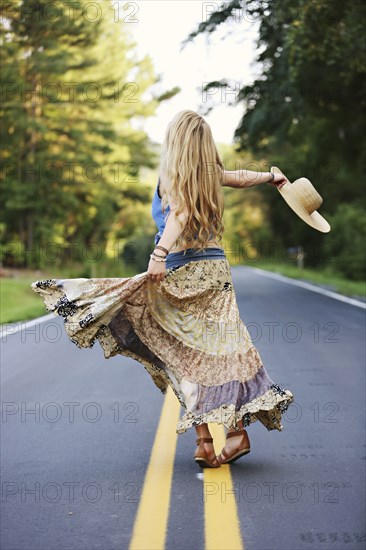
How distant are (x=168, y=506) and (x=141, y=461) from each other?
958 millimetres

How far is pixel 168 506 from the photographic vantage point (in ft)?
14.1

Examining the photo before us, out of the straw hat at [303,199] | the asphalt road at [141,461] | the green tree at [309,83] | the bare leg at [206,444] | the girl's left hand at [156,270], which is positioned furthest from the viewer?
the green tree at [309,83]

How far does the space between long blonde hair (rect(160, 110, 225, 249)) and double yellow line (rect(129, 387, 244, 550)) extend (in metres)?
1.31

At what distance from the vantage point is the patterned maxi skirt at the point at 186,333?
16.2 ft

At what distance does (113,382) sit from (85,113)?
31.3 metres

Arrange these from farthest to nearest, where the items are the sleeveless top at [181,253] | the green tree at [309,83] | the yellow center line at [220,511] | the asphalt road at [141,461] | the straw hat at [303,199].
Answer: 1. the green tree at [309,83]
2. the straw hat at [303,199]
3. the sleeveless top at [181,253]
4. the asphalt road at [141,461]
5. the yellow center line at [220,511]

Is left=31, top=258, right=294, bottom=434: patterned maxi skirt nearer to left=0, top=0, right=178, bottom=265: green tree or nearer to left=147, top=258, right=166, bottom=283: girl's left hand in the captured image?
left=147, top=258, right=166, bottom=283: girl's left hand

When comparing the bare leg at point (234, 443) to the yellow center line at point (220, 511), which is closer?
the yellow center line at point (220, 511)

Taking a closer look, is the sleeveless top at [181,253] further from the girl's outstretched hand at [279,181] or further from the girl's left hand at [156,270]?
the girl's outstretched hand at [279,181]

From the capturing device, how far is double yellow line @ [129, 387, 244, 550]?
3.81 meters

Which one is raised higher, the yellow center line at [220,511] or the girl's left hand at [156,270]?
the girl's left hand at [156,270]

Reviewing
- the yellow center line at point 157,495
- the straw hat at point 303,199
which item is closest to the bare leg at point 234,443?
the yellow center line at point 157,495

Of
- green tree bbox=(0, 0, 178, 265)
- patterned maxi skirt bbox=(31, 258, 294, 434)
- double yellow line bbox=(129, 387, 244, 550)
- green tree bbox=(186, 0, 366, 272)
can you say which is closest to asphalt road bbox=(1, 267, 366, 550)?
double yellow line bbox=(129, 387, 244, 550)

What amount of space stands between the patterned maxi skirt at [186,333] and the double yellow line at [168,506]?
307 millimetres
